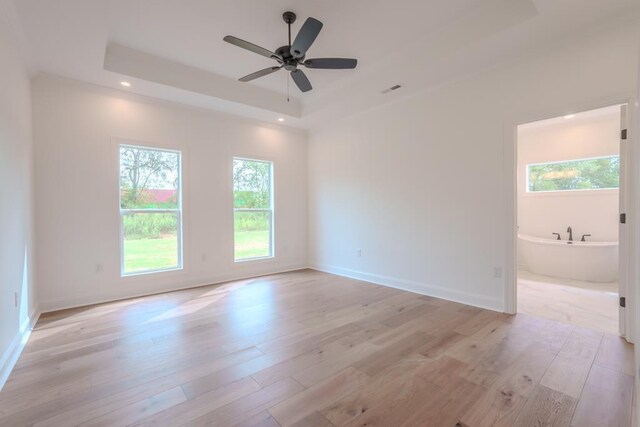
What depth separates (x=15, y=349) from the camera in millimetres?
2363

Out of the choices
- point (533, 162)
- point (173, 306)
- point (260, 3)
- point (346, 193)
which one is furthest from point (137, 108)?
point (533, 162)

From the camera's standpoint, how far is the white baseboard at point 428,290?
3410 millimetres

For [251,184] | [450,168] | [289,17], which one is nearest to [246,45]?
[289,17]

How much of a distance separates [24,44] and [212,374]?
341cm

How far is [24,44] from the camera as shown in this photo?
Result: 275cm

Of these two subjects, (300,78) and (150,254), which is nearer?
(300,78)

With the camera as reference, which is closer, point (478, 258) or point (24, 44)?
point (24, 44)

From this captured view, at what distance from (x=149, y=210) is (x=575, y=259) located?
21.3 feet

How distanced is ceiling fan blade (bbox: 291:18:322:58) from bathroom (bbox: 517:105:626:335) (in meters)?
3.66

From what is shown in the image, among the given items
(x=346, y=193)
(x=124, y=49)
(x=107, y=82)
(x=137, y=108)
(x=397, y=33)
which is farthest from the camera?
(x=346, y=193)

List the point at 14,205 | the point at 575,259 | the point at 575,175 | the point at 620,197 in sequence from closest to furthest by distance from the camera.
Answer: the point at 14,205
the point at 620,197
the point at 575,259
the point at 575,175

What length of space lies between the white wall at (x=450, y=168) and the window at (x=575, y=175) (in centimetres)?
305

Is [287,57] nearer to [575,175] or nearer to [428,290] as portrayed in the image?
[428,290]

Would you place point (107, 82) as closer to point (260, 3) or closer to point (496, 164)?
point (260, 3)
